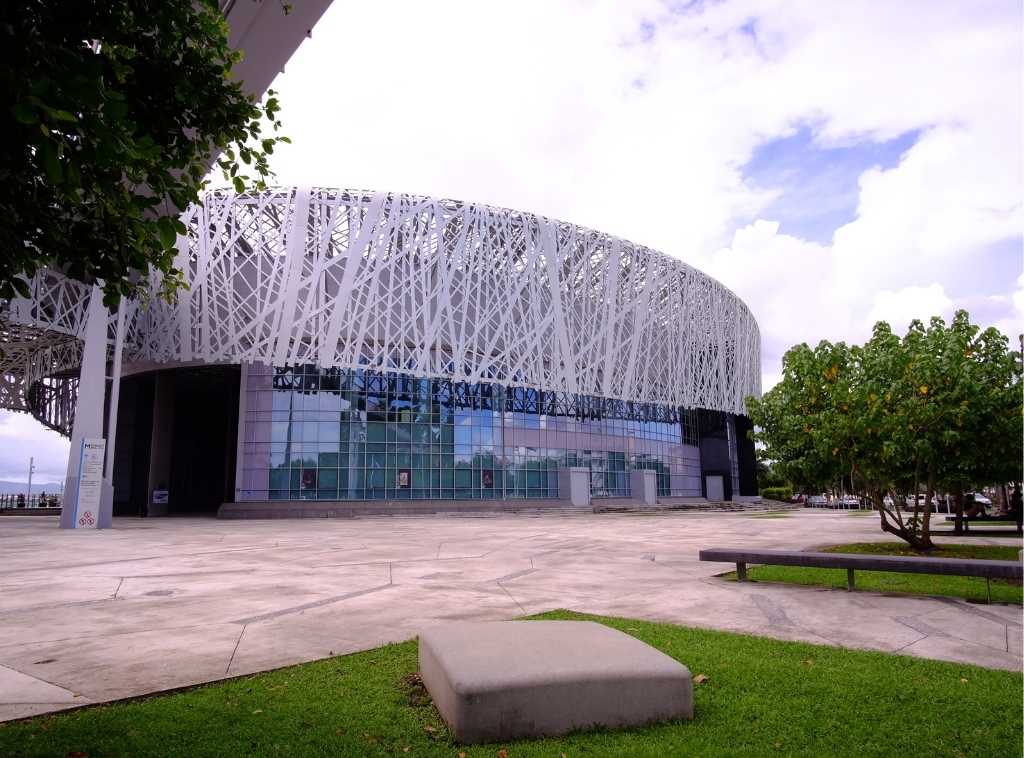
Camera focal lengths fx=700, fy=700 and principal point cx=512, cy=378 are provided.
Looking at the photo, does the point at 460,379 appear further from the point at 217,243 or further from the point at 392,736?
the point at 392,736

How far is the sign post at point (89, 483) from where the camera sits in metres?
26.8

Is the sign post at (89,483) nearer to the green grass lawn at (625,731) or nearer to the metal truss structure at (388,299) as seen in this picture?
the metal truss structure at (388,299)

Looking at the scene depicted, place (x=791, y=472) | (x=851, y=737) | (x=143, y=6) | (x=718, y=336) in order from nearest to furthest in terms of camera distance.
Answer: (x=143, y=6) → (x=851, y=737) → (x=791, y=472) → (x=718, y=336)

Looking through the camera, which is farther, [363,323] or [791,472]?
[363,323]

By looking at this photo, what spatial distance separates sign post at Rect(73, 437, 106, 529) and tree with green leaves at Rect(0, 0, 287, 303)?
26150 millimetres

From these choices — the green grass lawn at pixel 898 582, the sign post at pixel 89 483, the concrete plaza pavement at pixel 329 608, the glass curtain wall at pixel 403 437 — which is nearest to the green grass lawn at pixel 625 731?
the concrete plaza pavement at pixel 329 608

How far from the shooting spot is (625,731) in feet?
14.7

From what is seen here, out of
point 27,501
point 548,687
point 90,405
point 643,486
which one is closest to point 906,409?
point 548,687

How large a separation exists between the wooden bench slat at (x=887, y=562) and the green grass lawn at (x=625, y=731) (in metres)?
3.12

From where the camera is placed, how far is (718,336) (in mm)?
59531

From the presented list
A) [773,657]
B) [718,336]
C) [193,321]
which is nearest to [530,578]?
[773,657]

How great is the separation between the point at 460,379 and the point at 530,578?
30114 millimetres

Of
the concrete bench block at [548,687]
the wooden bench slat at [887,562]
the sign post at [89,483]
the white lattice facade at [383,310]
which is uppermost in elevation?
the white lattice facade at [383,310]

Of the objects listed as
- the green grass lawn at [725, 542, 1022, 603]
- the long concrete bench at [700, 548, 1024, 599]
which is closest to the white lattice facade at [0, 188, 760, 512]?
the green grass lawn at [725, 542, 1022, 603]
